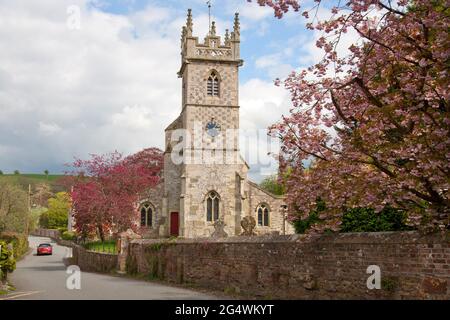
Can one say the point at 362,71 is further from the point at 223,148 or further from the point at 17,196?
the point at 17,196

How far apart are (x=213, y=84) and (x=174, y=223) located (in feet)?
37.3

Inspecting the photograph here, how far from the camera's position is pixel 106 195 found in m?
32.2

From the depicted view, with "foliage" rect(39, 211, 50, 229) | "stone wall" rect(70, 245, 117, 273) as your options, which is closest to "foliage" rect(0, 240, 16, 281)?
"stone wall" rect(70, 245, 117, 273)

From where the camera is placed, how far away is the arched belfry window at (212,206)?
37.4 m

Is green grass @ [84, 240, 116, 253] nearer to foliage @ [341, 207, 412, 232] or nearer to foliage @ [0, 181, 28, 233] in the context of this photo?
foliage @ [0, 181, 28, 233]

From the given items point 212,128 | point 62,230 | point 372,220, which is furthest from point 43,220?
point 372,220

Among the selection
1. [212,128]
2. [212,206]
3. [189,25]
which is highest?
[189,25]

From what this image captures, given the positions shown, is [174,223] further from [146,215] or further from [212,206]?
[212,206]

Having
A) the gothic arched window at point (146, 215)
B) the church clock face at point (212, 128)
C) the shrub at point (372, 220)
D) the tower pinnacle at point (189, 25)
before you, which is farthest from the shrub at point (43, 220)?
the shrub at point (372, 220)

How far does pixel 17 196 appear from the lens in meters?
52.4

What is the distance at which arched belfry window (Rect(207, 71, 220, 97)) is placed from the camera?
127 ft

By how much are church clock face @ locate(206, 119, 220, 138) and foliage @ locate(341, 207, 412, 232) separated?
24.2 meters
